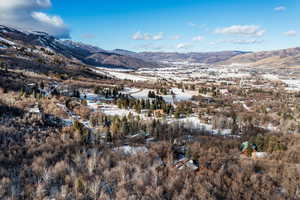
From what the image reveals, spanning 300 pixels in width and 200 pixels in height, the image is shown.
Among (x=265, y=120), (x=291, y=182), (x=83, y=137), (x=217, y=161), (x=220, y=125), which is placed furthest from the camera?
(x=265, y=120)

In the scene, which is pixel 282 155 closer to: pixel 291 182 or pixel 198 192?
pixel 291 182

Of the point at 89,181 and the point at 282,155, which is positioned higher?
the point at 89,181

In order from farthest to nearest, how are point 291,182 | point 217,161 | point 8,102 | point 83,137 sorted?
point 8,102
point 83,137
point 217,161
point 291,182

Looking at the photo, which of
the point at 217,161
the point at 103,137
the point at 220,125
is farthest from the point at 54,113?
the point at 220,125

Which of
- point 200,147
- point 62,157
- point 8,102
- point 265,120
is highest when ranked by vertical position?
point 8,102

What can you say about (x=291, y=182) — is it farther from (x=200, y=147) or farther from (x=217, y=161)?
(x=200, y=147)

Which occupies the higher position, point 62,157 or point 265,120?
point 62,157

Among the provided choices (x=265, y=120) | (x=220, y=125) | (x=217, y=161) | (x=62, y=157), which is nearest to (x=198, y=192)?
(x=217, y=161)

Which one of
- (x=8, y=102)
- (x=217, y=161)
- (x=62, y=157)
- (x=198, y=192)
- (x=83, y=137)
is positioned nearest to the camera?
(x=198, y=192)

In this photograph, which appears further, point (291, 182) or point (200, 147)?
point (200, 147)
